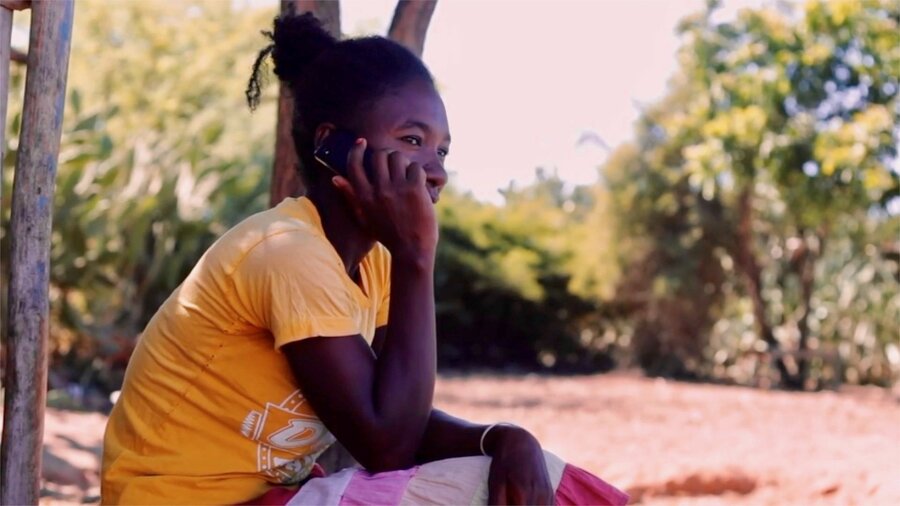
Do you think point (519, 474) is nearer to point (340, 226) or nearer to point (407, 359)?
point (407, 359)

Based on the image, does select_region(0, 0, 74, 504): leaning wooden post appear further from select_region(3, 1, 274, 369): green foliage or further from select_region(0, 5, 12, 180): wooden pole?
select_region(3, 1, 274, 369): green foliage

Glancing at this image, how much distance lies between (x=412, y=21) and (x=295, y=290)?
197cm

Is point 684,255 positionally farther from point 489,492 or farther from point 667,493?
point 489,492

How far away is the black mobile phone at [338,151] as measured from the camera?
2.17m

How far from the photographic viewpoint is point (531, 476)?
196 centimetres

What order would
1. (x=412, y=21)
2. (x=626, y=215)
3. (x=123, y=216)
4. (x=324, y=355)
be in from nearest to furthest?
(x=324, y=355)
(x=412, y=21)
(x=123, y=216)
(x=626, y=215)

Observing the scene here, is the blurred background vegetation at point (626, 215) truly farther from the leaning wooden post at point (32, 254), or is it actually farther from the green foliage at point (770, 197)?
the leaning wooden post at point (32, 254)

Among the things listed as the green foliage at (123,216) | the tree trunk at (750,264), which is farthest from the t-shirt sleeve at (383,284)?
the tree trunk at (750,264)

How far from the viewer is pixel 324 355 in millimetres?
1951

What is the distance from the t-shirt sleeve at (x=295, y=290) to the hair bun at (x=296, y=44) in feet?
1.66

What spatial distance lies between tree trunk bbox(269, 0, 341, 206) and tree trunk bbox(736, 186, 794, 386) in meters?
12.2

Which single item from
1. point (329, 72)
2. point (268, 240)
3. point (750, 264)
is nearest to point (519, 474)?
point (268, 240)

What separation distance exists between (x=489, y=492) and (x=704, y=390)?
12.0 m

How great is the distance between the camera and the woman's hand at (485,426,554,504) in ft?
6.38
